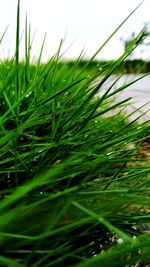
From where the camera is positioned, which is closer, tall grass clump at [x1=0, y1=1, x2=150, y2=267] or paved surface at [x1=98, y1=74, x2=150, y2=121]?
tall grass clump at [x1=0, y1=1, x2=150, y2=267]

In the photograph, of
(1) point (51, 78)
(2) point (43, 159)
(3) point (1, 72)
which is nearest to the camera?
(2) point (43, 159)

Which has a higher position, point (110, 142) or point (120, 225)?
point (110, 142)

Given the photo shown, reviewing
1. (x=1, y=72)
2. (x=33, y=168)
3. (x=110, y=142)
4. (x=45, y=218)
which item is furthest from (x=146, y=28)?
(x=1, y=72)

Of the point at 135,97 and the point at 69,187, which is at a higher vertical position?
the point at 69,187

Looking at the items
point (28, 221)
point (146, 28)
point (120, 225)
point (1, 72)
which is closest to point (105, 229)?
point (120, 225)

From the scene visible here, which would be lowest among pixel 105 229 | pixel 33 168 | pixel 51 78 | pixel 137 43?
pixel 105 229

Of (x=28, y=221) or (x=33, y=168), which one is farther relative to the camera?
(x=33, y=168)

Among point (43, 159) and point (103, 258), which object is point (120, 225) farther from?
point (103, 258)

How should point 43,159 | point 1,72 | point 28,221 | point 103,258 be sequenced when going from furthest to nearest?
point 1,72
point 43,159
point 28,221
point 103,258

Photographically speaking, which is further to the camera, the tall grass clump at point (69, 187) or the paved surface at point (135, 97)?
the paved surface at point (135, 97)

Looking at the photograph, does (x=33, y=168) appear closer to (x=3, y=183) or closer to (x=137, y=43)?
(x=3, y=183)

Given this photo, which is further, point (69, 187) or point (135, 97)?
point (135, 97)
